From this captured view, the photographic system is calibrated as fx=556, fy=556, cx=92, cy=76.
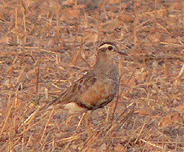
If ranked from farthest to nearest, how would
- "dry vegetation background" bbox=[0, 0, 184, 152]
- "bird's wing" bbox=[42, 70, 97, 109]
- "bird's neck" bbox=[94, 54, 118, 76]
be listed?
"bird's neck" bbox=[94, 54, 118, 76] < "bird's wing" bbox=[42, 70, 97, 109] < "dry vegetation background" bbox=[0, 0, 184, 152]

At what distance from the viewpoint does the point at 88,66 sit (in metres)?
8.93

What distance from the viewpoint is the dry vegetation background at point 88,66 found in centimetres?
678

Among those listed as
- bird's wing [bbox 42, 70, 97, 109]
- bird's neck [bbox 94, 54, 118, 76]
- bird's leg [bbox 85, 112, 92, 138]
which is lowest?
bird's leg [bbox 85, 112, 92, 138]

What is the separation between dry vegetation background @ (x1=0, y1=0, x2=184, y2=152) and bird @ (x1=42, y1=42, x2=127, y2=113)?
20 centimetres

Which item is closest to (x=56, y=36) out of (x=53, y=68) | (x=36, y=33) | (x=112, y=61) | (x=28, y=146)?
(x=36, y=33)

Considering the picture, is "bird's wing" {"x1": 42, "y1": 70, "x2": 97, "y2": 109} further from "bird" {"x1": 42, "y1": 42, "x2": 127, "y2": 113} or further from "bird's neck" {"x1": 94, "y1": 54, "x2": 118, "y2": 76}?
"bird's neck" {"x1": 94, "y1": 54, "x2": 118, "y2": 76}

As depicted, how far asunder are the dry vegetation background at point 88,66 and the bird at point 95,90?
198mm

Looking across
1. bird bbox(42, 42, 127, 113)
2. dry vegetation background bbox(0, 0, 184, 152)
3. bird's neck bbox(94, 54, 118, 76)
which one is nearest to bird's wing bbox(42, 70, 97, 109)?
bird bbox(42, 42, 127, 113)

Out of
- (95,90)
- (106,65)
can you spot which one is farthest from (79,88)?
(106,65)

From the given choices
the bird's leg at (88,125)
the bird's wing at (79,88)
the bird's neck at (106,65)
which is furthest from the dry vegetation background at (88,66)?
the bird's neck at (106,65)

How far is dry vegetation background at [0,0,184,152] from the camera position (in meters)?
6.78

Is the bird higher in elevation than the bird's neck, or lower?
lower

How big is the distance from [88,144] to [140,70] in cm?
318

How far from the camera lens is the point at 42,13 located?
34.8ft
